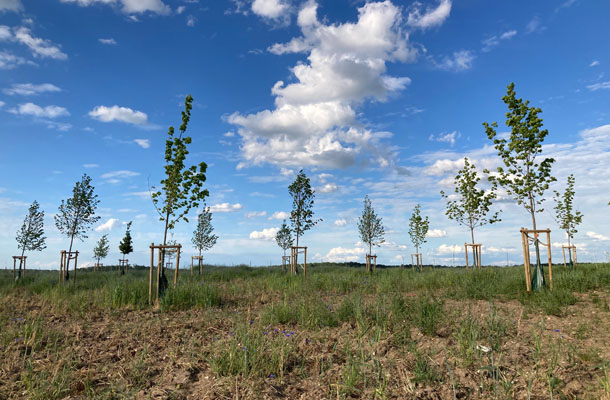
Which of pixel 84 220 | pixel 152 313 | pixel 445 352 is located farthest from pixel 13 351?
pixel 84 220

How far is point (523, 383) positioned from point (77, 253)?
19356 mm

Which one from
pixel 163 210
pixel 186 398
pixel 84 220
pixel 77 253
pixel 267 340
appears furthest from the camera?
pixel 84 220

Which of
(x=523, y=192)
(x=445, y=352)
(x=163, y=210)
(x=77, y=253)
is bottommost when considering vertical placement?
(x=445, y=352)

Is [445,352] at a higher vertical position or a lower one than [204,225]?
lower

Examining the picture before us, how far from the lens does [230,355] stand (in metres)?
4.17

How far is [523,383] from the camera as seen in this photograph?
3785 millimetres

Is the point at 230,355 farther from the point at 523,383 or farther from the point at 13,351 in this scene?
the point at 13,351

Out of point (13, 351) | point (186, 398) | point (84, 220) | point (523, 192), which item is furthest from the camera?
point (84, 220)

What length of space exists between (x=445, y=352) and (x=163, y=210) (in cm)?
907

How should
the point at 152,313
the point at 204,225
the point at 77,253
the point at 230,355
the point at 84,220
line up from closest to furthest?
the point at 230,355 < the point at 152,313 < the point at 77,253 < the point at 84,220 < the point at 204,225

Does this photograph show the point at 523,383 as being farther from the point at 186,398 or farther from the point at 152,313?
the point at 152,313

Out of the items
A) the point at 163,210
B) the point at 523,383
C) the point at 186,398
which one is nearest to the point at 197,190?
the point at 163,210

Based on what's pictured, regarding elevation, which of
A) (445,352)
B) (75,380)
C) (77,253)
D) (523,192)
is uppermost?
(523,192)

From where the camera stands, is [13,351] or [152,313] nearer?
[13,351]
